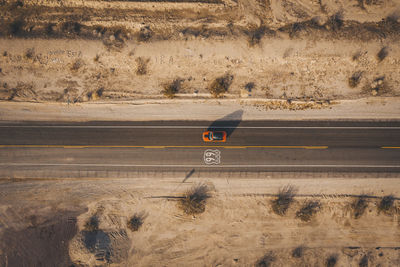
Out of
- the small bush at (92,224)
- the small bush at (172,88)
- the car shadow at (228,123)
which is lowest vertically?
the small bush at (92,224)

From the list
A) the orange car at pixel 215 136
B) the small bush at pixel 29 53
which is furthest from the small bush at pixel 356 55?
the small bush at pixel 29 53

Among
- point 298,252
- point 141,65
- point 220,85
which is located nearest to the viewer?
point 220,85

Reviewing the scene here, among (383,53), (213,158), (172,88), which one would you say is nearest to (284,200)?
(213,158)

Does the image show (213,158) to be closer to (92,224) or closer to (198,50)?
(198,50)

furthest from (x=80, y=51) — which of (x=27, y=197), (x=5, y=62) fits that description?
(x=27, y=197)

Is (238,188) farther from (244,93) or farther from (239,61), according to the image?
(239,61)

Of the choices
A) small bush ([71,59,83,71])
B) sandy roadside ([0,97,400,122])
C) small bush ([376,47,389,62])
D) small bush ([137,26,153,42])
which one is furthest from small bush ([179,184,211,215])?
small bush ([376,47,389,62])

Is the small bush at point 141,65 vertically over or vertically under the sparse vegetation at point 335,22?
under

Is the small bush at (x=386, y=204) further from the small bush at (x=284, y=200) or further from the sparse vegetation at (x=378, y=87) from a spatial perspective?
the sparse vegetation at (x=378, y=87)
